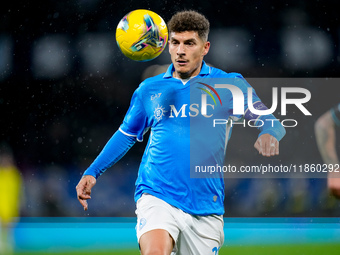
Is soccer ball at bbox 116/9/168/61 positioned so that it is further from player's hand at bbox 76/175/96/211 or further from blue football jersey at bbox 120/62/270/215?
player's hand at bbox 76/175/96/211

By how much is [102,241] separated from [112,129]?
3102 mm

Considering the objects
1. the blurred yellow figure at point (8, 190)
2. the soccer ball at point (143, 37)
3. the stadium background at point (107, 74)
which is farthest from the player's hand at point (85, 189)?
the stadium background at point (107, 74)

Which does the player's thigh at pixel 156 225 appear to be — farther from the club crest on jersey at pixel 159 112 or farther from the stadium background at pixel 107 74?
the stadium background at pixel 107 74

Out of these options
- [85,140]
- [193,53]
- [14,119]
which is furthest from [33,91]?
[193,53]

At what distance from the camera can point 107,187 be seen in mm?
9961

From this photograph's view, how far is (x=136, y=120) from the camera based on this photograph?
3670 millimetres

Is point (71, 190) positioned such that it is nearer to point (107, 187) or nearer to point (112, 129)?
point (107, 187)

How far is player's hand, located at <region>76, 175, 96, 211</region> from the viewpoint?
339cm

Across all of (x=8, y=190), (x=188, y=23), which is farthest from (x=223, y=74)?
(x=8, y=190)

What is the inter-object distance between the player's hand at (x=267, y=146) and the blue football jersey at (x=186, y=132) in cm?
39

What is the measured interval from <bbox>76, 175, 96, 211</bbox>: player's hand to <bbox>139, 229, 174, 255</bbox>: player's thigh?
471 millimetres

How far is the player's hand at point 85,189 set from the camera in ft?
11.1

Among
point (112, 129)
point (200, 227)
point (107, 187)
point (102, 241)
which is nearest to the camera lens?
point (200, 227)

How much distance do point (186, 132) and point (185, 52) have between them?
0.53 meters
